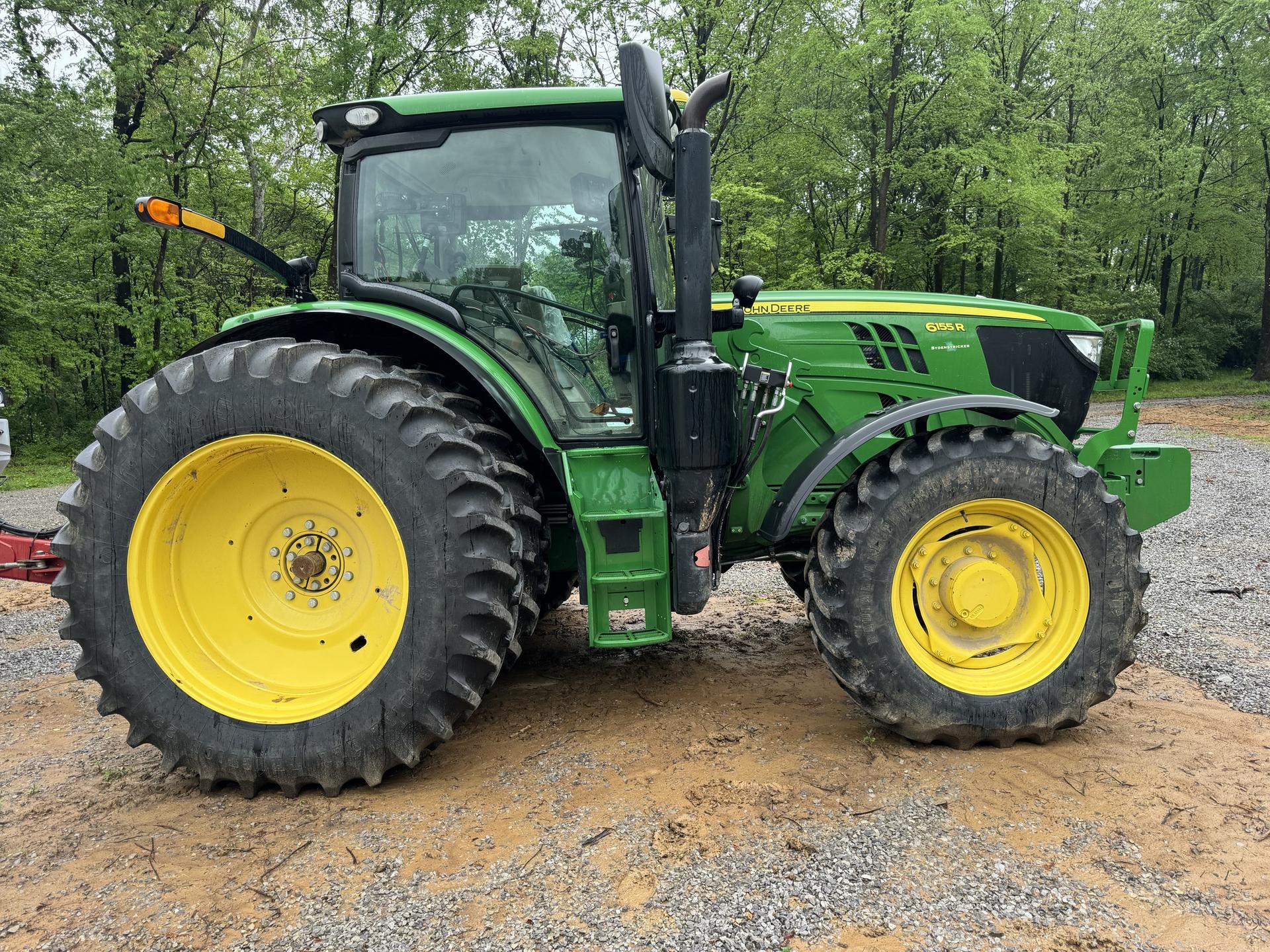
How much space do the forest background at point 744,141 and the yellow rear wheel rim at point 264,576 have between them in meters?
10.8

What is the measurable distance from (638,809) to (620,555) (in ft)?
2.80

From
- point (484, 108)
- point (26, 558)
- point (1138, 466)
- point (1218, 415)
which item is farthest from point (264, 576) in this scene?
point (1218, 415)

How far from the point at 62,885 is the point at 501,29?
657 inches

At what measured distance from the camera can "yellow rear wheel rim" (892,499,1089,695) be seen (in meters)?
2.79

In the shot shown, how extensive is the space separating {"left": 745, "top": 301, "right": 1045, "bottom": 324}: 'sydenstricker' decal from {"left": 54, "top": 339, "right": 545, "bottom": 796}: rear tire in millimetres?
1490

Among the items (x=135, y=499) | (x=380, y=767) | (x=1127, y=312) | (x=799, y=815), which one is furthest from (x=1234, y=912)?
(x=1127, y=312)

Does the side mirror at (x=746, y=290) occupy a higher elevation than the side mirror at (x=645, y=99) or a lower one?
lower

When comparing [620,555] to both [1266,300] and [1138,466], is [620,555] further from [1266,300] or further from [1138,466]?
[1266,300]

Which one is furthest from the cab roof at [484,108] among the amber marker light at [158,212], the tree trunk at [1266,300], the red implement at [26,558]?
the tree trunk at [1266,300]

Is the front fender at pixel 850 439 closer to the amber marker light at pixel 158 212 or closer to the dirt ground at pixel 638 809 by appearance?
the dirt ground at pixel 638 809

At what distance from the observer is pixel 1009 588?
282 centimetres

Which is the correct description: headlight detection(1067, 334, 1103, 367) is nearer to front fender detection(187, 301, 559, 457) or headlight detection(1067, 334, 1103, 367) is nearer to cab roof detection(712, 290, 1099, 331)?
Answer: cab roof detection(712, 290, 1099, 331)

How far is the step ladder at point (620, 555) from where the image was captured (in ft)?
8.97

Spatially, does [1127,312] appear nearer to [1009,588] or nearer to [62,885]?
[1009,588]
